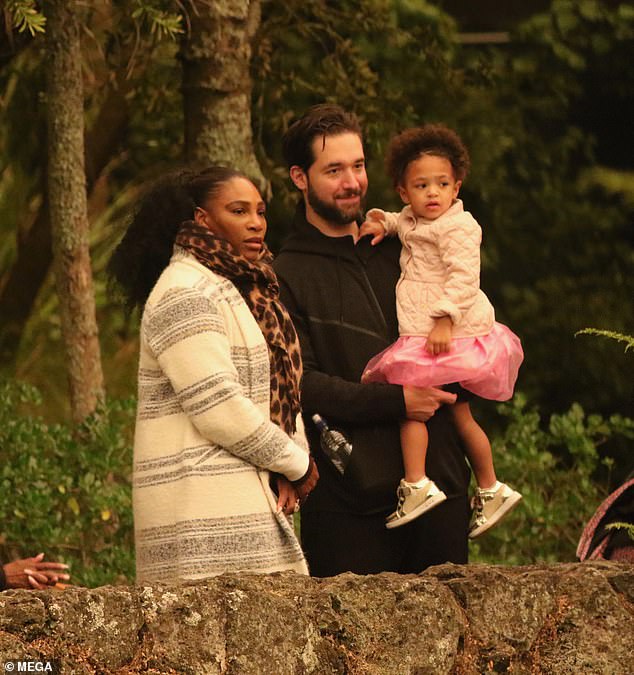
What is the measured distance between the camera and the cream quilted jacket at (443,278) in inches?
184

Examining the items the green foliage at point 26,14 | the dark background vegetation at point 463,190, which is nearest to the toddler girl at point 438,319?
the green foliage at point 26,14

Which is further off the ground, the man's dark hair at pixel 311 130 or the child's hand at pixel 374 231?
the man's dark hair at pixel 311 130

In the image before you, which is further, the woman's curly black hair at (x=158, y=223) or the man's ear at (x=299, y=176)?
the man's ear at (x=299, y=176)

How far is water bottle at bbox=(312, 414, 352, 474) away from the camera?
4.70 m

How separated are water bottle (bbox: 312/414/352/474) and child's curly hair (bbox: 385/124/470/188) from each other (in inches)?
30.5

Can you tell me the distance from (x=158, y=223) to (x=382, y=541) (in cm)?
112

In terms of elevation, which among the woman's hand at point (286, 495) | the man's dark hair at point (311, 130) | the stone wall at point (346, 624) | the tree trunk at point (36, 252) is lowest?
the stone wall at point (346, 624)

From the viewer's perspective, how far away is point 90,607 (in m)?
3.39

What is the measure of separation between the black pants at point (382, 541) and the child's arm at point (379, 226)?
82 cm

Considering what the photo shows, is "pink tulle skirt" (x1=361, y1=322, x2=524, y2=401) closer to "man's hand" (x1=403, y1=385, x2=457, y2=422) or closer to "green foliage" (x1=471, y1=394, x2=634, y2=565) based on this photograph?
"man's hand" (x1=403, y1=385, x2=457, y2=422)

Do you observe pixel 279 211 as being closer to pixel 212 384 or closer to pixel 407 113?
pixel 407 113

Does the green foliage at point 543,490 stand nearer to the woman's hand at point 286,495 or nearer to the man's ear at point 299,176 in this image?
the man's ear at point 299,176

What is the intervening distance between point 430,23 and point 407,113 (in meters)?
0.66

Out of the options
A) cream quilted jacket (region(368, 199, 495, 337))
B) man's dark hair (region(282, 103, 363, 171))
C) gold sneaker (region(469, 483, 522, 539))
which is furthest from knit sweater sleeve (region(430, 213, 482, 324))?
gold sneaker (region(469, 483, 522, 539))
